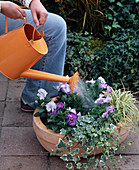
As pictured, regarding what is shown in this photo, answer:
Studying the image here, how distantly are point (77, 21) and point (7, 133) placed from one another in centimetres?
166

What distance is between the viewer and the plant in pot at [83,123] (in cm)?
145

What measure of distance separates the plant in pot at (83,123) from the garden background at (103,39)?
788 millimetres

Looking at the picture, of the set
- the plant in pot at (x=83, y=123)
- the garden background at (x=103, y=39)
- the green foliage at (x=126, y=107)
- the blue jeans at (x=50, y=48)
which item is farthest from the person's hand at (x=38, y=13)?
the garden background at (x=103, y=39)

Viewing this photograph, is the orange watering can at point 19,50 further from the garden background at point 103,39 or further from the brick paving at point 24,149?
the garden background at point 103,39

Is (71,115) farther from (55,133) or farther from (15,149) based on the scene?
(15,149)

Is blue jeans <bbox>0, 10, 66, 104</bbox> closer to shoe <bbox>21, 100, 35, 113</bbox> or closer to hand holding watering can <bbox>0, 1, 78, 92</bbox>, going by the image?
shoe <bbox>21, 100, 35, 113</bbox>

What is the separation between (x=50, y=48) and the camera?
72.4 inches

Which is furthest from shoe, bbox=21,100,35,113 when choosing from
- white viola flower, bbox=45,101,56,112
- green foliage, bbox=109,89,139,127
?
green foliage, bbox=109,89,139,127

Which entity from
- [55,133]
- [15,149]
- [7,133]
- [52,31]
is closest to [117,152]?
[55,133]

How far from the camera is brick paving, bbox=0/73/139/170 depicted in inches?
61.9

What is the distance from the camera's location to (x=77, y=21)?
2916mm

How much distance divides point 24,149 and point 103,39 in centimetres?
169

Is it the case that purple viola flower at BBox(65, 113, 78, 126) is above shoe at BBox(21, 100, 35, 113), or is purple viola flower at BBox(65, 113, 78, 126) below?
above

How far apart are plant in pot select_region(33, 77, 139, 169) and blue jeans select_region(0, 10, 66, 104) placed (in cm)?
25
